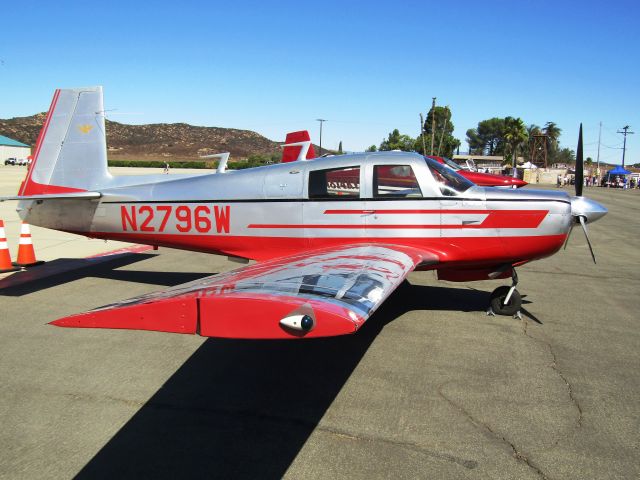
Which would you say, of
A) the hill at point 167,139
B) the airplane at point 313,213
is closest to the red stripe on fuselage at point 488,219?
the airplane at point 313,213

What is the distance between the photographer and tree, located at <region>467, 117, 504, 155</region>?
14575 centimetres

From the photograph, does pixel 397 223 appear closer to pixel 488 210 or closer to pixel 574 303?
pixel 488 210

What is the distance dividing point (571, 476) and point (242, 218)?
4756 mm

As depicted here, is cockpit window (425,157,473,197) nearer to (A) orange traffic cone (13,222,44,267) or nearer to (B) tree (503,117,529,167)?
(A) orange traffic cone (13,222,44,267)

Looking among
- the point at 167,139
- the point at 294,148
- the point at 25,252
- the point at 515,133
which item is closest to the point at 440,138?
the point at 515,133

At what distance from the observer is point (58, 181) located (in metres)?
7.62

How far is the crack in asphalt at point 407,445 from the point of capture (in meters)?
3.21

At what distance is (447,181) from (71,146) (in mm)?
5980

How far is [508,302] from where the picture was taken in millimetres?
6418

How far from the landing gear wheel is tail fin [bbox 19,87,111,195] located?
6.25 metres

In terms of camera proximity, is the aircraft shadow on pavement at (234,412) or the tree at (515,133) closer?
the aircraft shadow on pavement at (234,412)

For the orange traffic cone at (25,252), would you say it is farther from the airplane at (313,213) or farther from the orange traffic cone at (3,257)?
the airplane at (313,213)

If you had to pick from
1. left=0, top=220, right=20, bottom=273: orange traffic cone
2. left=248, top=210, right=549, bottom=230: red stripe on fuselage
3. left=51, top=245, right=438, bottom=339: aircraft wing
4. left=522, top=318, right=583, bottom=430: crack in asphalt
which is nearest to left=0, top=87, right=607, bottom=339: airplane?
left=248, top=210, right=549, bottom=230: red stripe on fuselage

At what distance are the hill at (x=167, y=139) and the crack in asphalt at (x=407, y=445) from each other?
127 metres
